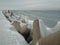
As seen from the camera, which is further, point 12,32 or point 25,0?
point 12,32

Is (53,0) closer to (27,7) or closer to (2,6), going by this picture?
(27,7)

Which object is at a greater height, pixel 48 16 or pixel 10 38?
pixel 48 16

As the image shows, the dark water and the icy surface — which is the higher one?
the dark water

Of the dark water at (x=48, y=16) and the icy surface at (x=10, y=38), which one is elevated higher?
the dark water at (x=48, y=16)

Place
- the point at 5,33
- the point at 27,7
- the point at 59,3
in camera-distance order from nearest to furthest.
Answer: the point at 59,3 → the point at 27,7 → the point at 5,33

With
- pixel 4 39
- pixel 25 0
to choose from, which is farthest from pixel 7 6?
pixel 4 39

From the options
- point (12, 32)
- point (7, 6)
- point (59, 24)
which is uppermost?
point (7, 6)

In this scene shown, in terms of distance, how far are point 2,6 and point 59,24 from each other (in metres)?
0.45

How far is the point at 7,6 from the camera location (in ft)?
4.31

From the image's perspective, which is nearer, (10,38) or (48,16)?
(48,16)

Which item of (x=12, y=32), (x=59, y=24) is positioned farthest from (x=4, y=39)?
(x=59, y=24)

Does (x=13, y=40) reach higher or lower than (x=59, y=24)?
lower

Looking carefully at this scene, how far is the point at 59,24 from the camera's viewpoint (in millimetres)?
1214

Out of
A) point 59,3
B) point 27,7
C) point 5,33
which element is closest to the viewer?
point 59,3
